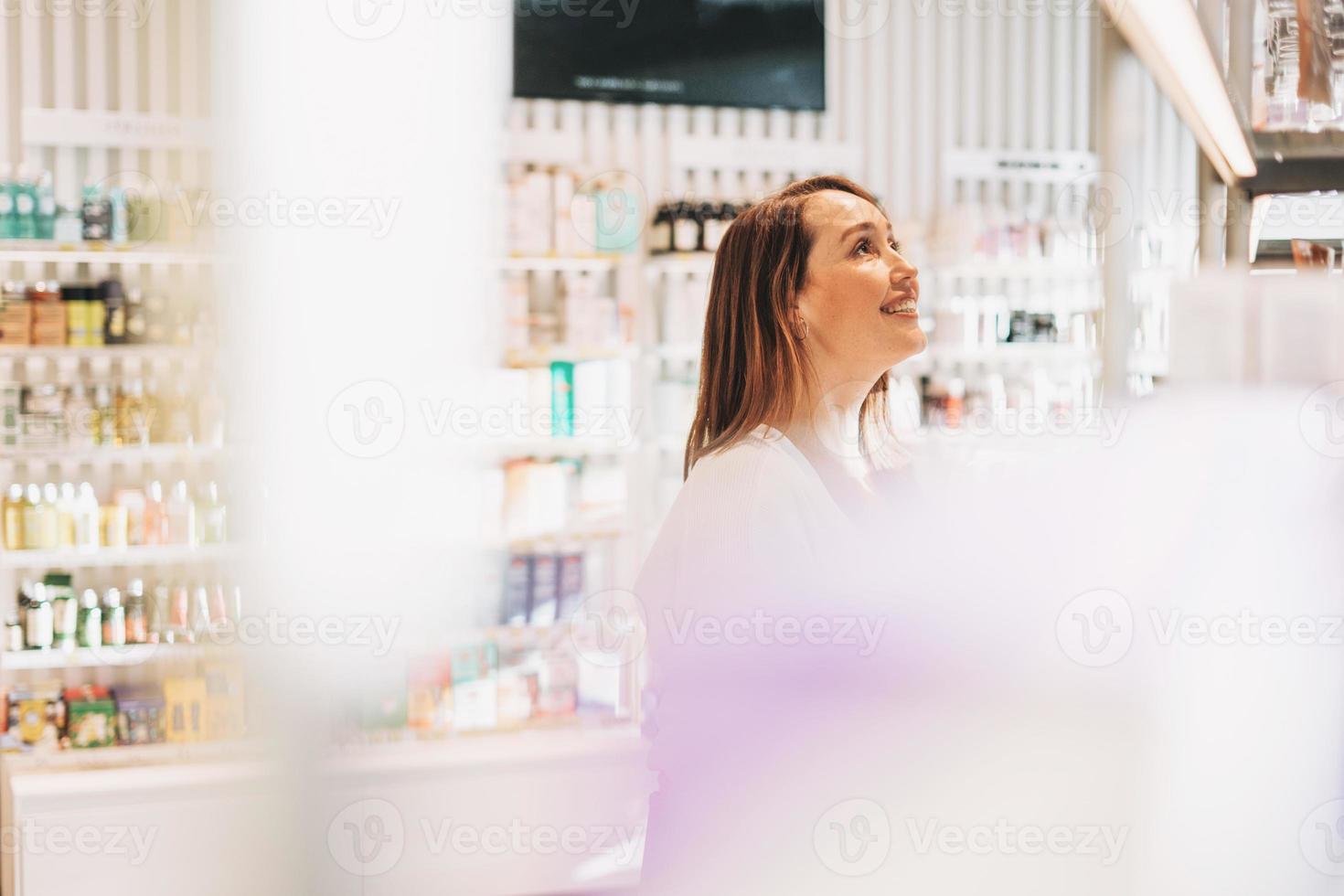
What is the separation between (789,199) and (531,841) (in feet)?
2.07

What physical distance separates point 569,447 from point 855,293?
9.02 ft

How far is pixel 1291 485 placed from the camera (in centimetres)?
76

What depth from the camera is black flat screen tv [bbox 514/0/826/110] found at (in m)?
4.09

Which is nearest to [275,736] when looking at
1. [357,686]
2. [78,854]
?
[357,686]

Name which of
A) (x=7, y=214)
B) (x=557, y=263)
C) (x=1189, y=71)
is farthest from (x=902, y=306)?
(x=7, y=214)

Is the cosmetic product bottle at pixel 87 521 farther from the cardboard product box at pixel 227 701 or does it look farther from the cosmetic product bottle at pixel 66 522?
the cardboard product box at pixel 227 701

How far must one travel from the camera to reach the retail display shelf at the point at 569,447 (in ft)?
12.3

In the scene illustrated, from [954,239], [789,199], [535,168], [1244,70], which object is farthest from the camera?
[954,239]

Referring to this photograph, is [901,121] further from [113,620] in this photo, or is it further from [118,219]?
[113,620]

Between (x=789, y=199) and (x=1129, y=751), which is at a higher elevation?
(x=789, y=199)

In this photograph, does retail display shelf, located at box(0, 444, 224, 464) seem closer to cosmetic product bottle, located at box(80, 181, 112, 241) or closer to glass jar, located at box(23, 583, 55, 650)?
glass jar, located at box(23, 583, 55, 650)

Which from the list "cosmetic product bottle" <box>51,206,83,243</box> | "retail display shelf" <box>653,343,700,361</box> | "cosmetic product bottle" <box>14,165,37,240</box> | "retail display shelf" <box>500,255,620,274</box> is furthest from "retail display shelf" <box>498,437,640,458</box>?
"cosmetic product bottle" <box>14,165,37,240</box>

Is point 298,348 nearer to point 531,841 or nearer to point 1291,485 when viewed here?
point 531,841

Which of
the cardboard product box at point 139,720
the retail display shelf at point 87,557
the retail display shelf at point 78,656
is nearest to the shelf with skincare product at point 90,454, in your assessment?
the retail display shelf at point 87,557
